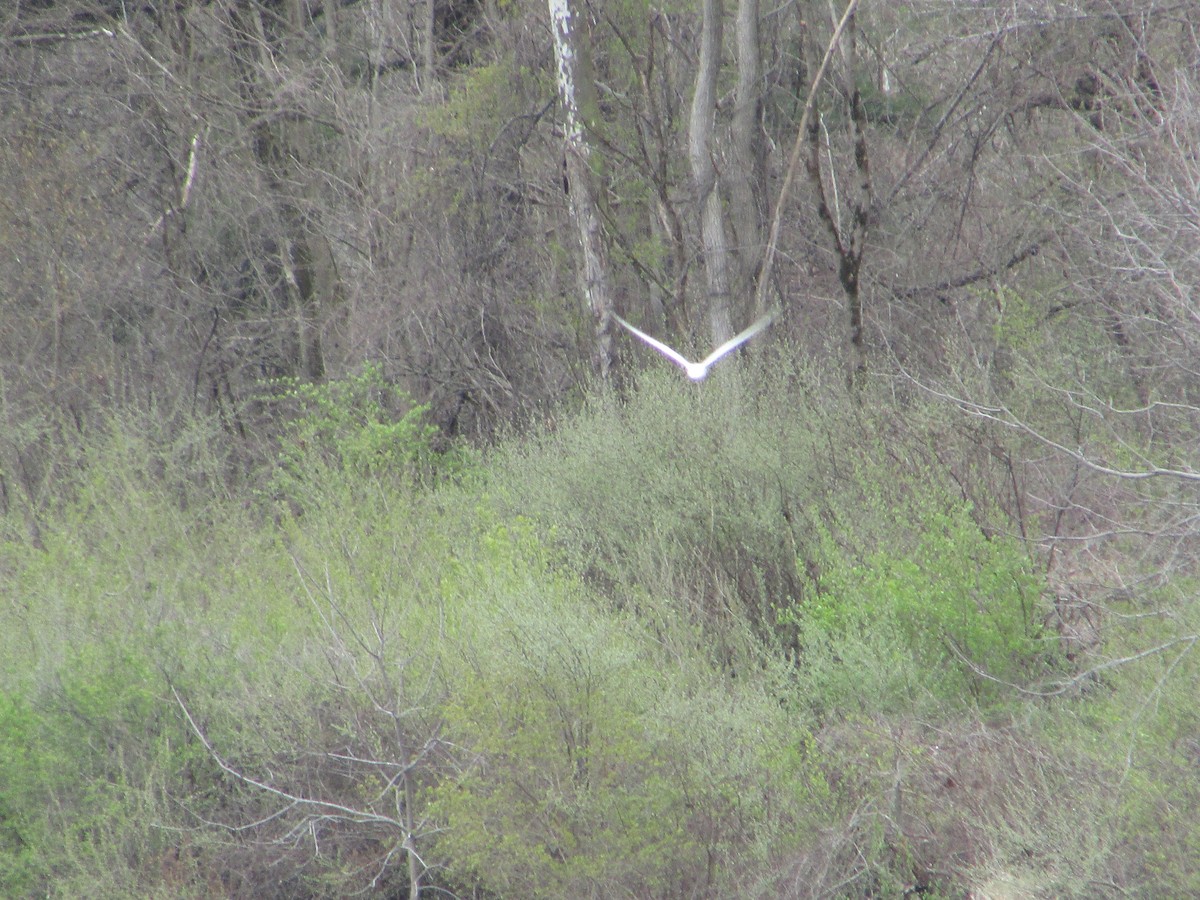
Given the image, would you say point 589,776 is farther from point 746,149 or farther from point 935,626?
point 746,149

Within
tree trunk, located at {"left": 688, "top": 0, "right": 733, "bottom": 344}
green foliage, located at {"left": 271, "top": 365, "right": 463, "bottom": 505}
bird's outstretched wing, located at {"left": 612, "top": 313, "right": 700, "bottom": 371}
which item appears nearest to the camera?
bird's outstretched wing, located at {"left": 612, "top": 313, "right": 700, "bottom": 371}

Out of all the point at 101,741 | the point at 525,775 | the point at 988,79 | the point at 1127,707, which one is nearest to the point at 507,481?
the point at 101,741

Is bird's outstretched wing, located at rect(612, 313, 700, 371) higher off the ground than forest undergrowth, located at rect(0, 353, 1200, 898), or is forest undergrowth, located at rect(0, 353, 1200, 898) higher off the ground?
bird's outstretched wing, located at rect(612, 313, 700, 371)

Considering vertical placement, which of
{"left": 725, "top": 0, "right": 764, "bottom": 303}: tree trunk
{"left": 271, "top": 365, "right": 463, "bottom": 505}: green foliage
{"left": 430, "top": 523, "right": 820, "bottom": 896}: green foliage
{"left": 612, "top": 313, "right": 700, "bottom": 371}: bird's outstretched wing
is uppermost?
{"left": 725, "top": 0, "right": 764, "bottom": 303}: tree trunk

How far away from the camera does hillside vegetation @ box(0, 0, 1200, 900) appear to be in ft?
15.9

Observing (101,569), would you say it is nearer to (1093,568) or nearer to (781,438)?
(781,438)

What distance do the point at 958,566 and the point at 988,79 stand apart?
742 cm

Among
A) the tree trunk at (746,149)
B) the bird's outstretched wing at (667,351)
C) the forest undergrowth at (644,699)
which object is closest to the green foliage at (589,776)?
the forest undergrowth at (644,699)

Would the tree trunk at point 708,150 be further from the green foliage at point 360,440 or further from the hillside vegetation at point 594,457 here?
the green foliage at point 360,440

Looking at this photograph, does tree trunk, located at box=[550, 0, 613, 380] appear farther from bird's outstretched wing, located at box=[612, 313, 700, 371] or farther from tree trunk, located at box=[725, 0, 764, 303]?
tree trunk, located at box=[725, 0, 764, 303]

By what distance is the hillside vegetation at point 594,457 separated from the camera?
484 cm

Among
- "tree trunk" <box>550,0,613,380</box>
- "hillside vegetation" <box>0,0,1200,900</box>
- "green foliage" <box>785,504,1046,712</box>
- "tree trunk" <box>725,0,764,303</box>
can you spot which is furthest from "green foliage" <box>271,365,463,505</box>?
"green foliage" <box>785,504,1046,712</box>

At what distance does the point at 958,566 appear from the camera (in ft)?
19.0

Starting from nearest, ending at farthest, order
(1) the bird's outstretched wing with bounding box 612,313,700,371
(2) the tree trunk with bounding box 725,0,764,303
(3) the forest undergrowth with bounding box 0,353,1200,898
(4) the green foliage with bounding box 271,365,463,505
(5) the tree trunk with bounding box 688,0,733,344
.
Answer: (3) the forest undergrowth with bounding box 0,353,1200,898 < (1) the bird's outstretched wing with bounding box 612,313,700,371 < (4) the green foliage with bounding box 271,365,463,505 < (5) the tree trunk with bounding box 688,0,733,344 < (2) the tree trunk with bounding box 725,0,764,303
